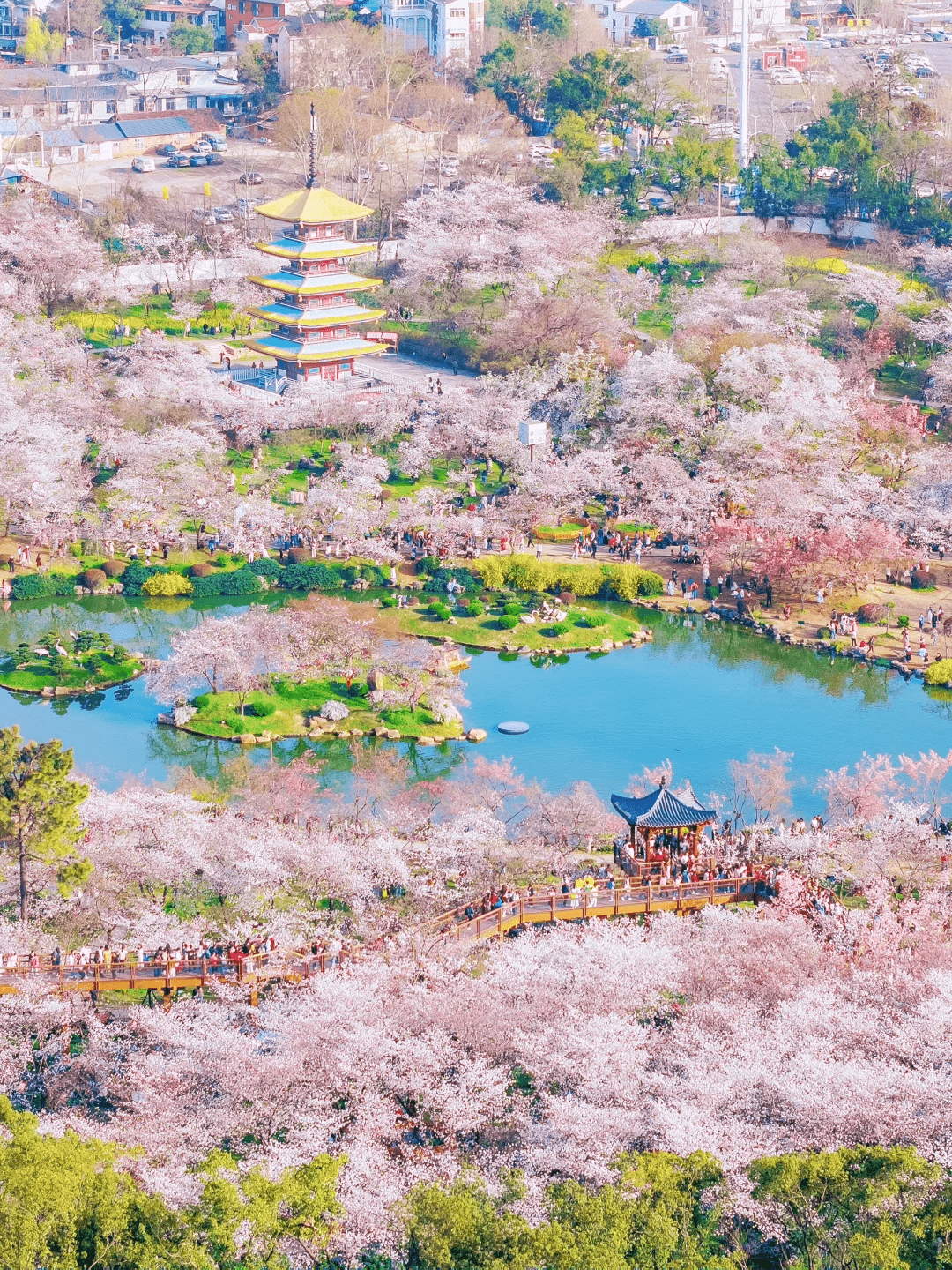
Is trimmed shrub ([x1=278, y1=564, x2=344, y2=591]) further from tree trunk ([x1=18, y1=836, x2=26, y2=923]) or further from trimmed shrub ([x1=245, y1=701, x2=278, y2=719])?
tree trunk ([x1=18, y1=836, x2=26, y2=923])

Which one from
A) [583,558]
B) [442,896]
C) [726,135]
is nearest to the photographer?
[442,896]

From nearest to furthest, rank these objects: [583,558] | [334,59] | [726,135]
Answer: [583,558] < [726,135] < [334,59]

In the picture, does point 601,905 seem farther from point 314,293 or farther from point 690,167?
point 690,167

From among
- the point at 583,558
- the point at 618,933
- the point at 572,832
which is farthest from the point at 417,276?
the point at 618,933

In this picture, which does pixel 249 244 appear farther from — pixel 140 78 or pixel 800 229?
pixel 140 78

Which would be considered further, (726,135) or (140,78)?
(140,78)

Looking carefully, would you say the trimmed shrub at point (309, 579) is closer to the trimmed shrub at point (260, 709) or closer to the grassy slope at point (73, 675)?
the grassy slope at point (73, 675)

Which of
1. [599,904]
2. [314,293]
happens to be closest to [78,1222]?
[599,904]
